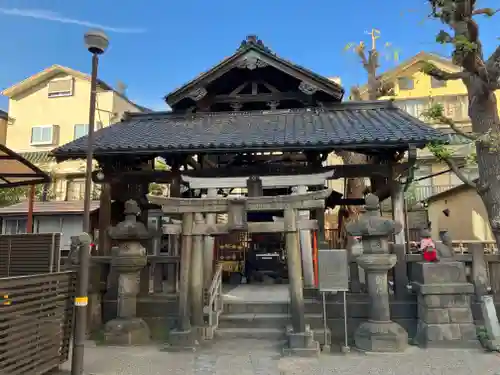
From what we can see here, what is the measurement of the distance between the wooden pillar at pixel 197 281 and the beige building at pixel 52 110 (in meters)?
22.2

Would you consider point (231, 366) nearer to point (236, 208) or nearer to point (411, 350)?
point (236, 208)

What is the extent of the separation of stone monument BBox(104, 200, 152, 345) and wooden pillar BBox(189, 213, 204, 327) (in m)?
1.41

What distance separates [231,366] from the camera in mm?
6887

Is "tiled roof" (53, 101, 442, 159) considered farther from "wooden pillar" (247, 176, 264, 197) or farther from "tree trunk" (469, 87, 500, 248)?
A: "tree trunk" (469, 87, 500, 248)

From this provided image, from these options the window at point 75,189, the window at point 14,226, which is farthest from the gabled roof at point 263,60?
the window at point 75,189

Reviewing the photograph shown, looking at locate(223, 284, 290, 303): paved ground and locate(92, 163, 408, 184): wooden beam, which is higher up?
locate(92, 163, 408, 184): wooden beam

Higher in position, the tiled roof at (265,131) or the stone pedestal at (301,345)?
the tiled roof at (265,131)

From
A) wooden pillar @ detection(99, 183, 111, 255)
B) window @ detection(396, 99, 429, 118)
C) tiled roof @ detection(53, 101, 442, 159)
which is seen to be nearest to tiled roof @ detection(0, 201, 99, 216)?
tiled roof @ detection(53, 101, 442, 159)

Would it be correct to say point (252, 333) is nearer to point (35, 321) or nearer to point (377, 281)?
point (377, 281)

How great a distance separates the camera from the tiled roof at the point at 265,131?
932cm

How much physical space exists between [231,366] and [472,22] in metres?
10.4

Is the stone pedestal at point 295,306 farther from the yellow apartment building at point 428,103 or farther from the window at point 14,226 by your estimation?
the yellow apartment building at point 428,103

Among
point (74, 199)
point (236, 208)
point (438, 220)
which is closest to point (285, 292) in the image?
point (236, 208)

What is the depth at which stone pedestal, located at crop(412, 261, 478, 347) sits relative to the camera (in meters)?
7.81
